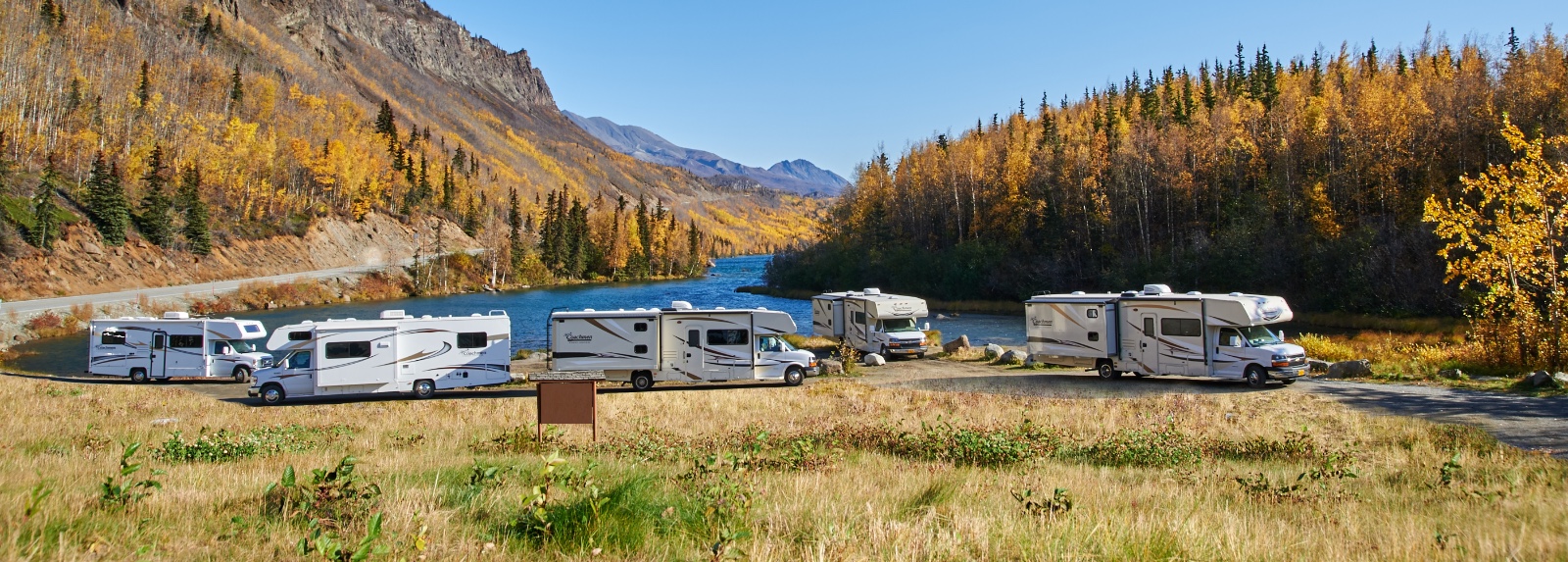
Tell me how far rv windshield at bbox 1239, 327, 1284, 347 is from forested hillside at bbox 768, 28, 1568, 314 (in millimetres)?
25473

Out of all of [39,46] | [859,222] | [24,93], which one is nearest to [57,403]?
[859,222]

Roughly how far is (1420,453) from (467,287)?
98080 mm

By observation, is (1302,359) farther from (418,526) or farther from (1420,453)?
(418,526)

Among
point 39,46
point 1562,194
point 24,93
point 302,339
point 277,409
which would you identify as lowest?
point 277,409

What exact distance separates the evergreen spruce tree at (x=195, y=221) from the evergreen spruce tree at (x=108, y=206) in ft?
27.0

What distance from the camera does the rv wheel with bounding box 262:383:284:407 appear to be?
926 inches

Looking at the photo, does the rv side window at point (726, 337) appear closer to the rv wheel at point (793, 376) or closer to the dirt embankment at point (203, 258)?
the rv wheel at point (793, 376)

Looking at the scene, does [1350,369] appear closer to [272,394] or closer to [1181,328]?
[1181,328]

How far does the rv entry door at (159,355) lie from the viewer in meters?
29.3

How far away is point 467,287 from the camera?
319 feet

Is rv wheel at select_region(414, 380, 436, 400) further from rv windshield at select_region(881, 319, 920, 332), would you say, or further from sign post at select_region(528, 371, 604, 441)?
rv windshield at select_region(881, 319, 920, 332)

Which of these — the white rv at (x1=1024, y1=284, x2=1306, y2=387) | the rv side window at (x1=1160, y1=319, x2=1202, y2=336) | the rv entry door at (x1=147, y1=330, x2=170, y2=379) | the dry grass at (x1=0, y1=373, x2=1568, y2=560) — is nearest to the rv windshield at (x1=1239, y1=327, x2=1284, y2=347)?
the white rv at (x1=1024, y1=284, x2=1306, y2=387)

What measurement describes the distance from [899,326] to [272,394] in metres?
22.5

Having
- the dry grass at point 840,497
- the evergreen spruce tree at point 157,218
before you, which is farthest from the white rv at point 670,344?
the evergreen spruce tree at point 157,218
